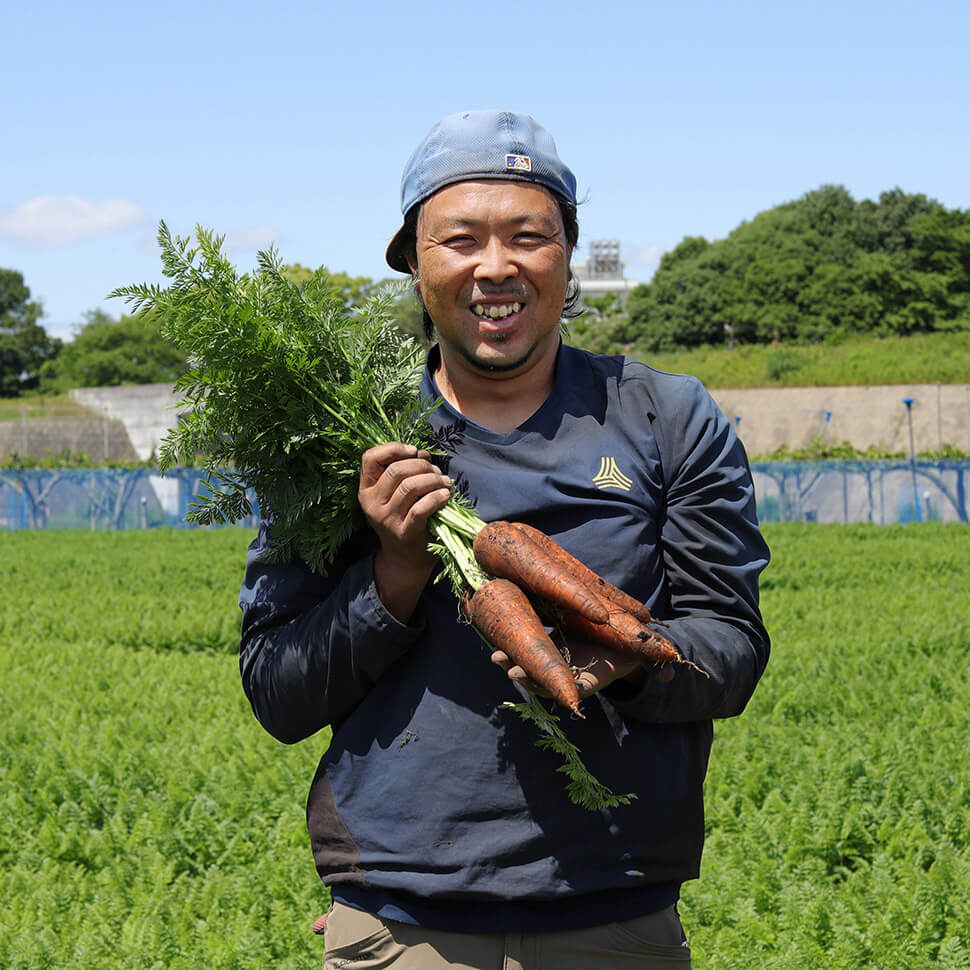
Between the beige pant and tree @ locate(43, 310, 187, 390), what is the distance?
6847cm

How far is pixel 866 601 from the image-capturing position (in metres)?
13.5

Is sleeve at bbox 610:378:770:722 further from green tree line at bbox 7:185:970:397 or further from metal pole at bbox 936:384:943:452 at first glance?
green tree line at bbox 7:185:970:397

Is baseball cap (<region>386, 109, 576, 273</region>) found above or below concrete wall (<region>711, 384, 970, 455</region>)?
above

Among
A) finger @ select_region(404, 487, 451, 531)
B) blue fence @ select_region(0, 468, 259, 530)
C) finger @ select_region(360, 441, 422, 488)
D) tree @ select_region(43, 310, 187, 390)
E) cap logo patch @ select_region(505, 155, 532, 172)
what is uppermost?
tree @ select_region(43, 310, 187, 390)

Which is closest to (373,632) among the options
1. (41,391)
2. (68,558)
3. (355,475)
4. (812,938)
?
(355,475)

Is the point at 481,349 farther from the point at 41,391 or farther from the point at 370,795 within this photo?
the point at 41,391

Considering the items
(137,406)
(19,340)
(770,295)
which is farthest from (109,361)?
(770,295)

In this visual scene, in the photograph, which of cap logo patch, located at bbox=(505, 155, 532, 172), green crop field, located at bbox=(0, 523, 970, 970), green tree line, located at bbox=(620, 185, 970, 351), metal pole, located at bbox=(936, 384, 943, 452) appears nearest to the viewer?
cap logo patch, located at bbox=(505, 155, 532, 172)

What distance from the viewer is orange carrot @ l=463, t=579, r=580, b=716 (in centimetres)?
174

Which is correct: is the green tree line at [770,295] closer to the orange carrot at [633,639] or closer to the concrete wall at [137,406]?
the concrete wall at [137,406]

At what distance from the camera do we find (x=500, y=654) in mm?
1750

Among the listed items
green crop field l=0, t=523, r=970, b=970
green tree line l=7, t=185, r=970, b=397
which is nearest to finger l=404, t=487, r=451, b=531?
green crop field l=0, t=523, r=970, b=970

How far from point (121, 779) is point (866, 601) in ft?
29.6

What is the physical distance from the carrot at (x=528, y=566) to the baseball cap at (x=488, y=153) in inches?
21.7
